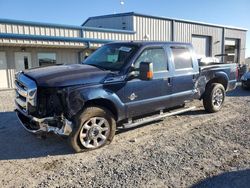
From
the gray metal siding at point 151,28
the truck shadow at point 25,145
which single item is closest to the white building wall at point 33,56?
the gray metal siding at point 151,28

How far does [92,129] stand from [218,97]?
452cm

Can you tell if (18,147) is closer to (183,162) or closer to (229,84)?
(183,162)

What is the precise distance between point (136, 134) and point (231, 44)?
28.9 metres

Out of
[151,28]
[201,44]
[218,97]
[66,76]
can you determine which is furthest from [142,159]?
[201,44]

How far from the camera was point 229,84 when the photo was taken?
26.8ft

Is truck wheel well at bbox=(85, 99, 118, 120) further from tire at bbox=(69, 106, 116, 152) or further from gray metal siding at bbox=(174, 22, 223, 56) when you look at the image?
gray metal siding at bbox=(174, 22, 223, 56)

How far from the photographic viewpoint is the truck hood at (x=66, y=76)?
14.8 feet

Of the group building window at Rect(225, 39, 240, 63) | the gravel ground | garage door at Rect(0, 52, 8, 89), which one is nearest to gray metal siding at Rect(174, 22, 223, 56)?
building window at Rect(225, 39, 240, 63)

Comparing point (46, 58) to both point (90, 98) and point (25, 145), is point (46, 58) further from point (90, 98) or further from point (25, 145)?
point (90, 98)

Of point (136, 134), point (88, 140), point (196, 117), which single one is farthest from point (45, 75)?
point (196, 117)

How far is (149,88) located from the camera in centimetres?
564

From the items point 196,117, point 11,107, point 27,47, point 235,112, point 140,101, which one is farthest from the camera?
point 27,47

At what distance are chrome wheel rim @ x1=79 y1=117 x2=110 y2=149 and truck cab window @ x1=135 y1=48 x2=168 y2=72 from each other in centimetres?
153

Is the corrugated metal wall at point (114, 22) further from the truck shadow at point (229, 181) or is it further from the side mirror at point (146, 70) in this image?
the truck shadow at point (229, 181)
